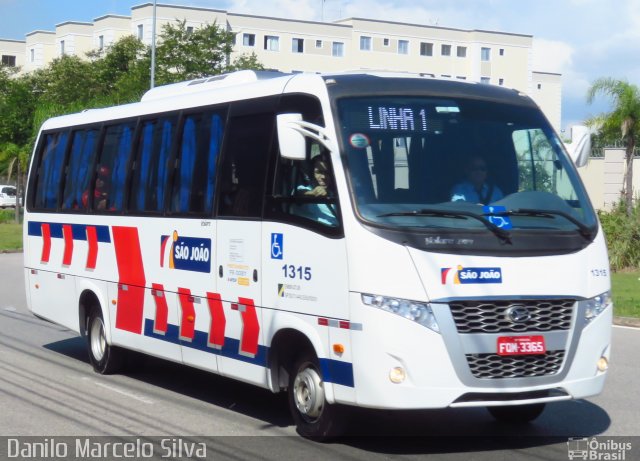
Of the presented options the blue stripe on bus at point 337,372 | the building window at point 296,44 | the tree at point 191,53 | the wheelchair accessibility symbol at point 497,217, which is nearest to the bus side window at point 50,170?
the blue stripe on bus at point 337,372

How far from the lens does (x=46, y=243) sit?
1412cm

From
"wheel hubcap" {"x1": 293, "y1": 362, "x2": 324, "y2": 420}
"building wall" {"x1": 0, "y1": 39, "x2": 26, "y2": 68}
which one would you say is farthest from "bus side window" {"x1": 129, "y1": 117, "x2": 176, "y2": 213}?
"building wall" {"x1": 0, "y1": 39, "x2": 26, "y2": 68}

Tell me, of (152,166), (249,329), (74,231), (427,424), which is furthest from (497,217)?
(74,231)

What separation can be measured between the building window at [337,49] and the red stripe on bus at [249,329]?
8663 centimetres

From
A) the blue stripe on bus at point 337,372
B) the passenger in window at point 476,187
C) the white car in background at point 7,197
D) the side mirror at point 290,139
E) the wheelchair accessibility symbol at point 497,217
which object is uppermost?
the white car in background at point 7,197

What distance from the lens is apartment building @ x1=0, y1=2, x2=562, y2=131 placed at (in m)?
91.1

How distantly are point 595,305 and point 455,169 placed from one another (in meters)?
1.49

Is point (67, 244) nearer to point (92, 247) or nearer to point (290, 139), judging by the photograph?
point (92, 247)

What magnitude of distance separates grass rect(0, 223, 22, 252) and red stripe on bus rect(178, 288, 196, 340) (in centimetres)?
2767

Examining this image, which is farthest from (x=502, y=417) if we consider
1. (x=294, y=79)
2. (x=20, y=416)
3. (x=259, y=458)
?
(x=20, y=416)

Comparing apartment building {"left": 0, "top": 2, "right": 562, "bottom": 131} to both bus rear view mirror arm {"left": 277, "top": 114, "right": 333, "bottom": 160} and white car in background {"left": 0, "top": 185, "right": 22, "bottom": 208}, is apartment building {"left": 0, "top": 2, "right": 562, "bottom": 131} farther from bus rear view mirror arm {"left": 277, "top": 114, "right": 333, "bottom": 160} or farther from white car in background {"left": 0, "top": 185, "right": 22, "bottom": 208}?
bus rear view mirror arm {"left": 277, "top": 114, "right": 333, "bottom": 160}

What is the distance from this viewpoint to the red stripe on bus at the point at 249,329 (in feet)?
31.3

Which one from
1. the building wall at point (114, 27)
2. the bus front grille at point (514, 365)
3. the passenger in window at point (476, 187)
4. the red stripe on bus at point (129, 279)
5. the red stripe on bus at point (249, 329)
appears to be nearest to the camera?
the bus front grille at point (514, 365)

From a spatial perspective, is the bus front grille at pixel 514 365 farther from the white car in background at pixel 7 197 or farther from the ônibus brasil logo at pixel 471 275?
the white car in background at pixel 7 197
